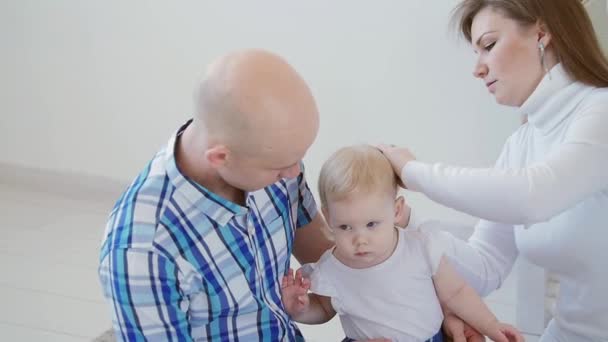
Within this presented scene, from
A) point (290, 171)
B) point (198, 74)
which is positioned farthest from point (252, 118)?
point (198, 74)

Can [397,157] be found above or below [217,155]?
below

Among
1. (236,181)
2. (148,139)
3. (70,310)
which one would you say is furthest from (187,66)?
(236,181)

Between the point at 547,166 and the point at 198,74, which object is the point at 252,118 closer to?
the point at 547,166

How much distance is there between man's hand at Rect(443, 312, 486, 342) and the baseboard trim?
223 cm

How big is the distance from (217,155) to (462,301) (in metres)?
0.54

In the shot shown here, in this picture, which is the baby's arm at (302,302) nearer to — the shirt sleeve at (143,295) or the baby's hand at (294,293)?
the baby's hand at (294,293)

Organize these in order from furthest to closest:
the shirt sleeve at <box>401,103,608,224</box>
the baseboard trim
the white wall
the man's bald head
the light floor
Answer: the baseboard trim < the white wall < the light floor < the shirt sleeve at <box>401,103,608,224</box> < the man's bald head

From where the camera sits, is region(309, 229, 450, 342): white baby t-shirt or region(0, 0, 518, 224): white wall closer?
region(309, 229, 450, 342): white baby t-shirt

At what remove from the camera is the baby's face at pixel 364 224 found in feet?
3.64

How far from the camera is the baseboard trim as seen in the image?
10.4 ft

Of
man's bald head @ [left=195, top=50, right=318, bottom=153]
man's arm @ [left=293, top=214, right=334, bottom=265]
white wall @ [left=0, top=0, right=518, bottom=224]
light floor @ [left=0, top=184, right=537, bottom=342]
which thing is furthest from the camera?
white wall @ [left=0, top=0, right=518, bottom=224]

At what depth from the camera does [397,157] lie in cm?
117

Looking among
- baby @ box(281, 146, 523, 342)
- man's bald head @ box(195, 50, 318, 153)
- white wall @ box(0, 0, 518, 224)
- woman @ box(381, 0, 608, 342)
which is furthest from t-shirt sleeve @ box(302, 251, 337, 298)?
white wall @ box(0, 0, 518, 224)

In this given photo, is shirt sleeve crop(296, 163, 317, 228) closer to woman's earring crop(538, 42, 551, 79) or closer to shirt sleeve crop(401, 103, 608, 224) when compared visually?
shirt sleeve crop(401, 103, 608, 224)
